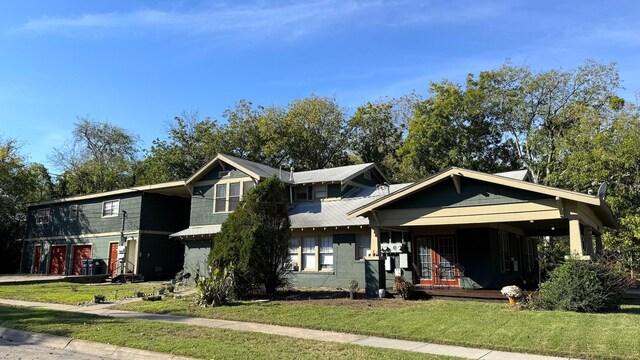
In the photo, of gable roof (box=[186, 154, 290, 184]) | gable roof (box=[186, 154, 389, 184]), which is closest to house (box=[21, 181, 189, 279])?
gable roof (box=[186, 154, 290, 184])

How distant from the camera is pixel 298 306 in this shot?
45.4 ft

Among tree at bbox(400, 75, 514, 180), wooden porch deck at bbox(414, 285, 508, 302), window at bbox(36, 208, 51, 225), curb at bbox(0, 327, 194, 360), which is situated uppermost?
tree at bbox(400, 75, 514, 180)

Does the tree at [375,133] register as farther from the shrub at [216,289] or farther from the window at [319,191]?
the shrub at [216,289]

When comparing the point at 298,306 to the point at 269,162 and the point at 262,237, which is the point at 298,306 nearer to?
the point at 262,237

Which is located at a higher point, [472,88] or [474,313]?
[472,88]

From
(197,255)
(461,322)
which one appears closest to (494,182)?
(461,322)

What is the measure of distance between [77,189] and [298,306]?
139 feet

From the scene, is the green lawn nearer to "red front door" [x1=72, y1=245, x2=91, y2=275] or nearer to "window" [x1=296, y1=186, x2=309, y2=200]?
"window" [x1=296, y1=186, x2=309, y2=200]

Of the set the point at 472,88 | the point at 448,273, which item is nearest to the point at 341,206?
the point at 448,273

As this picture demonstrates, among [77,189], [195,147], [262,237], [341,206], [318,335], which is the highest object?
[195,147]

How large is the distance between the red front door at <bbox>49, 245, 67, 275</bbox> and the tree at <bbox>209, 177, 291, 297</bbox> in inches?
854

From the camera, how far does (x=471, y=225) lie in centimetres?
1791

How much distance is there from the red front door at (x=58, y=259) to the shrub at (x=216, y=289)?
22.7 m

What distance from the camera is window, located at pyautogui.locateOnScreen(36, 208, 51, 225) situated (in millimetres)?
34369
